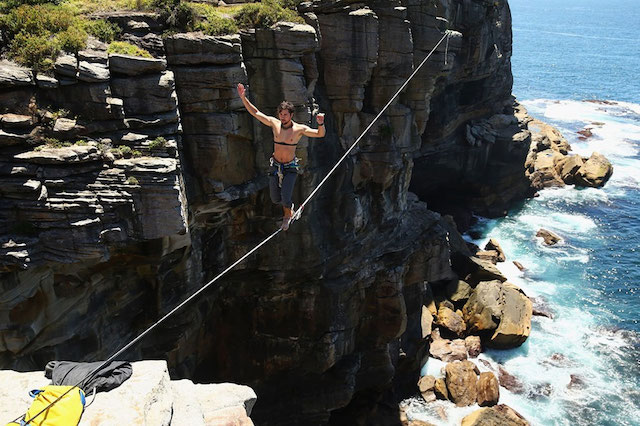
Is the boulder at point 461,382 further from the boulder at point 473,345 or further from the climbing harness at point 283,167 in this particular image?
the climbing harness at point 283,167

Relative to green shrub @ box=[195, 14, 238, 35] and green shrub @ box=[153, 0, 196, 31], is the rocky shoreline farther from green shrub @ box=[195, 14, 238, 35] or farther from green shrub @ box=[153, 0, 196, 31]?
green shrub @ box=[195, 14, 238, 35]

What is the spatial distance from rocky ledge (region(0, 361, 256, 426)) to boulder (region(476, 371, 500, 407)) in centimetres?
1991

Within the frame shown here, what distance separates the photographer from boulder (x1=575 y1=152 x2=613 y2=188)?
2039 inches

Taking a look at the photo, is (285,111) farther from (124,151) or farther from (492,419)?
(492,419)

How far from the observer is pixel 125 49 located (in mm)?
15031

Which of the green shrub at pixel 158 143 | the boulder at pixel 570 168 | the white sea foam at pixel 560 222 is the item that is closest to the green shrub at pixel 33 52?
the green shrub at pixel 158 143

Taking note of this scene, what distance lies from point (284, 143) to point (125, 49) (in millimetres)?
6585

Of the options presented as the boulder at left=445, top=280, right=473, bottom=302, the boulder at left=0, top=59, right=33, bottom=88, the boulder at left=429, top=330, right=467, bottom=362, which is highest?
the boulder at left=0, top=59, right=33, bottom=88

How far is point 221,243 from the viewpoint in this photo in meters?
19.9

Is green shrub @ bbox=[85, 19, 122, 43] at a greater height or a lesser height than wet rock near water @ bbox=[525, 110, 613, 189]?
greater

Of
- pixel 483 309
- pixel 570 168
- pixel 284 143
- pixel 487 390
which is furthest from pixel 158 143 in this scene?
pixel 570 168

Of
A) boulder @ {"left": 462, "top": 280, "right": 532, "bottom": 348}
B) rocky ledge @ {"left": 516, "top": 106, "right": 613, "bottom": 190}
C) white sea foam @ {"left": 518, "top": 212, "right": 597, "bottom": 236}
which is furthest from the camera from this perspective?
rocky ledge @ {"left": 516, "top": 106, "right": 613, "bottom": 190}

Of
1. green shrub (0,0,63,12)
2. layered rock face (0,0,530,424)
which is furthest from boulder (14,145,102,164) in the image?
green shrub (0,0,63,12)

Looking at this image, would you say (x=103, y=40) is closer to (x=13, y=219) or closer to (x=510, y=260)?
(x=13, y=219)
